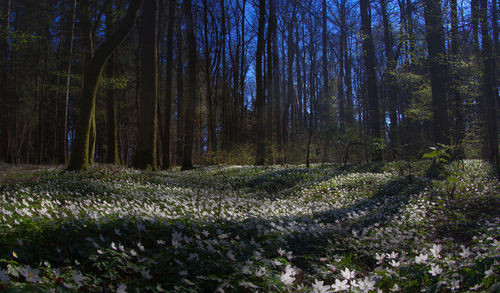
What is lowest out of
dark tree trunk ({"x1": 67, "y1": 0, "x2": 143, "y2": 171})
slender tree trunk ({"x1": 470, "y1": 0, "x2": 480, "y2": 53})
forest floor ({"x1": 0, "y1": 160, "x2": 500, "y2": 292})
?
forest floor ({"x1": 0, "y1": 160, "x2": 500, "y2": 292})

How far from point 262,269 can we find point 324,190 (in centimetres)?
706

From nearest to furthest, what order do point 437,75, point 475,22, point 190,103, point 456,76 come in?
point 475,22 → point 437,75 → point 456,76 → point 190,103

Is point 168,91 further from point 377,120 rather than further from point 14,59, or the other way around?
point 14,59

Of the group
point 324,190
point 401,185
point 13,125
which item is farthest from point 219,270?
point 13,125

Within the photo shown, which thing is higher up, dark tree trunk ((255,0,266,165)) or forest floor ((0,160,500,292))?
dark tree trunk ((255,0,266,165))

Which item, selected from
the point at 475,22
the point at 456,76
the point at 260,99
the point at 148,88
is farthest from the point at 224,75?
the point at 475,22

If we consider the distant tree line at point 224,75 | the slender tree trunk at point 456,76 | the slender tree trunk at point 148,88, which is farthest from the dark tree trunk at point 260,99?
the slender tree trunk at point 456,76

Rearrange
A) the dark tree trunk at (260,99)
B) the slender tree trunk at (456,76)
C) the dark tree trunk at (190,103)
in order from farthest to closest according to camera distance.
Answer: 1. the dark tree trunk at (260,99)
2. the dark tree trunk at (190,103)
3. the slender tree trunk at (456,76)

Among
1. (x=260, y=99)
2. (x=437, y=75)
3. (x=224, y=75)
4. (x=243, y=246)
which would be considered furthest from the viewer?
(x=224, y=75)

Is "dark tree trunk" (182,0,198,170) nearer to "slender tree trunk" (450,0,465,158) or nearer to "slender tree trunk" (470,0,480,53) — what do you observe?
"slender tree trunk" (450,0,465,158)

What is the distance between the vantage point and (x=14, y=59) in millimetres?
22625

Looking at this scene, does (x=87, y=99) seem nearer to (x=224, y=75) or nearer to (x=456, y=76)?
(x=224, y=75)

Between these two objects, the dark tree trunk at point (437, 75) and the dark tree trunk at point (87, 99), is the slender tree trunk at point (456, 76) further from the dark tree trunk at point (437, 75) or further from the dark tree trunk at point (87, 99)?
the dark tree trunk at point (87, 99)

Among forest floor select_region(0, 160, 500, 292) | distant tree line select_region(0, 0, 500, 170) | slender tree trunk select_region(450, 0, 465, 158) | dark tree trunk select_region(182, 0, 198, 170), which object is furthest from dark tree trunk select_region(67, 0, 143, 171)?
slender tree trunk select_region(450, 0, 465, 158)
